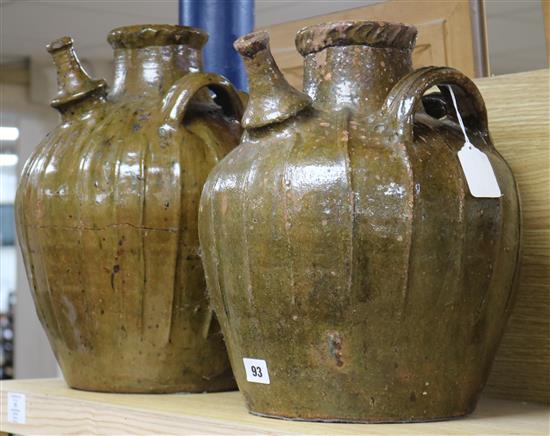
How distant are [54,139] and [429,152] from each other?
58 cm

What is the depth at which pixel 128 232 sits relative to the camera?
121cm

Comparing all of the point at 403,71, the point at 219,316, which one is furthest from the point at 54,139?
the point at 403,71

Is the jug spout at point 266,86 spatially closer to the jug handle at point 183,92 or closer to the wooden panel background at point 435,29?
the jug handle at point 183,92

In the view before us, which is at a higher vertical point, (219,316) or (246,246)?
(246,246)

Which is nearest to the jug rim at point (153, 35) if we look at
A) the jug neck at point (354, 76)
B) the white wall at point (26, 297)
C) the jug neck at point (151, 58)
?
the jug neck at point (151, 58)

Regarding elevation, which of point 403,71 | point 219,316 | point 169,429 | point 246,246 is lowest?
point 169,429

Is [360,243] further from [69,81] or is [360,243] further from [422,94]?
[69,81]

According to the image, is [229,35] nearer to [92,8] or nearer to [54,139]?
[54,139]

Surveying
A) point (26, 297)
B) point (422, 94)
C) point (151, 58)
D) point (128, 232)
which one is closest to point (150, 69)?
point (151, 58)

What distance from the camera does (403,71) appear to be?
41.9 inches

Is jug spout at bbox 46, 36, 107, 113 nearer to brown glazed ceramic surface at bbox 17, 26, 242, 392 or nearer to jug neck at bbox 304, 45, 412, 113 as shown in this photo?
brown glazed ceramic surface at bbox 17, 26, 242, 392

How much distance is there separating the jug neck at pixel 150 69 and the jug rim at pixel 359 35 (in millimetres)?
316

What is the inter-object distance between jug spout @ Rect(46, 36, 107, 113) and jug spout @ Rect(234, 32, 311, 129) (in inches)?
14.4

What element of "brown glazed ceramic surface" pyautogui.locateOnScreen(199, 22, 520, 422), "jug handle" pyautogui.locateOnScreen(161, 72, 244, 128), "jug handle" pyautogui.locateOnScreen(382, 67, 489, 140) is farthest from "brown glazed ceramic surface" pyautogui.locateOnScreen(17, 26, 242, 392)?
"jug handle" pyautogui.locateOnScreen(382, 67, 489, 140)
